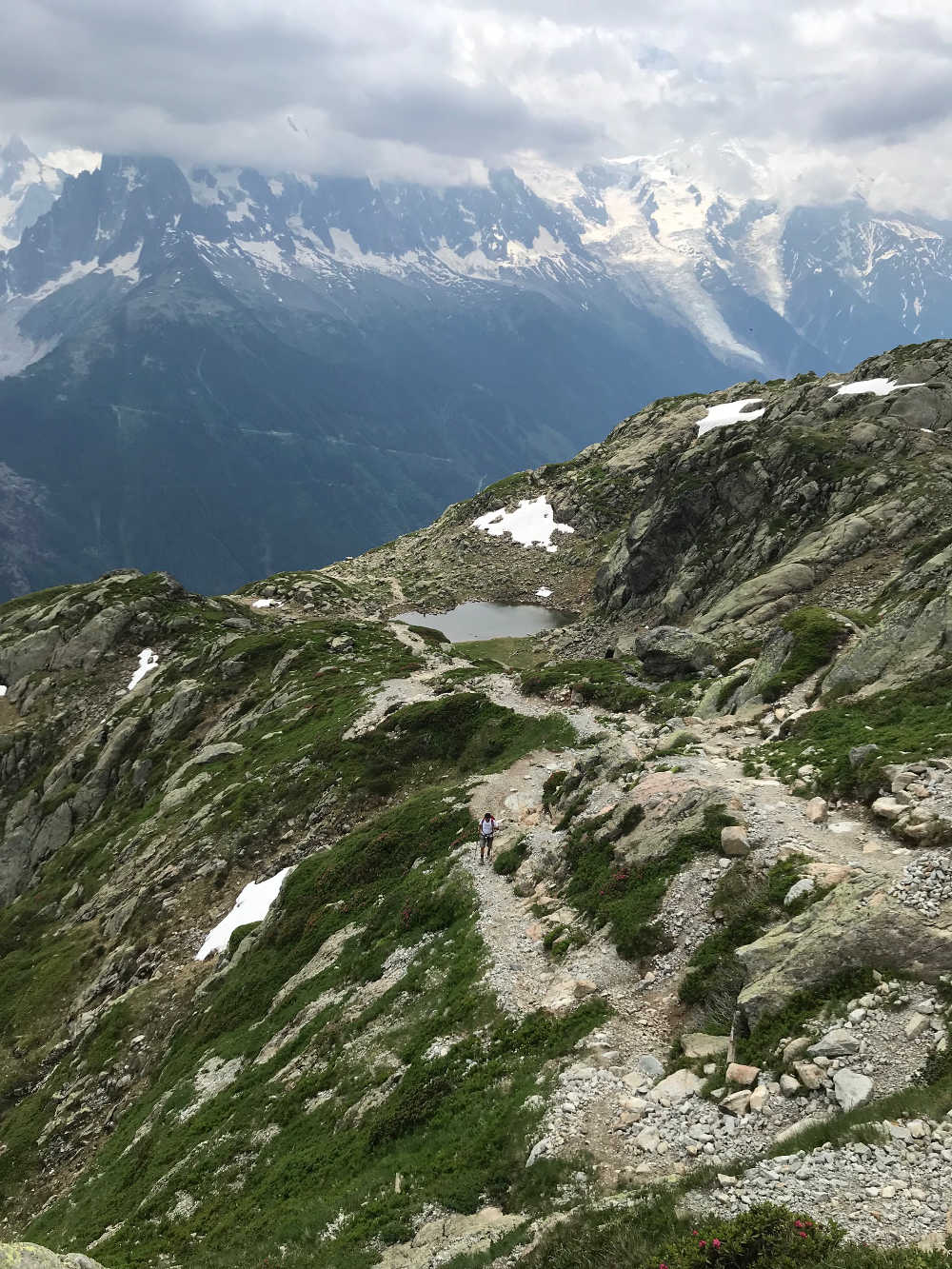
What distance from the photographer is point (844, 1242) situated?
32.7ft

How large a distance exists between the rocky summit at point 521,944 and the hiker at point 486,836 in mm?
727

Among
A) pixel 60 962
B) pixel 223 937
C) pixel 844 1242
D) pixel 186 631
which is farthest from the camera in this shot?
pixel 186 631

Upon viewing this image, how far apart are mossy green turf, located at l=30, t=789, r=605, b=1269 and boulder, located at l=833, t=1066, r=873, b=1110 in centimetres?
599

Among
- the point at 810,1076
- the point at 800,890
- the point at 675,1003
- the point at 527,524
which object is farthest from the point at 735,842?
the point at 527,524

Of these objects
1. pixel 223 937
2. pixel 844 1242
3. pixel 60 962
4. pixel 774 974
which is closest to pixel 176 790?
pixel 60 962

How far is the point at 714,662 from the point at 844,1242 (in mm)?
45171

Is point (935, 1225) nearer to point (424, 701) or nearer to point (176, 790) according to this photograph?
point (424, 701)

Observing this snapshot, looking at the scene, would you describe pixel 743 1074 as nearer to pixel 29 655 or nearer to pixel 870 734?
pixel 870 734

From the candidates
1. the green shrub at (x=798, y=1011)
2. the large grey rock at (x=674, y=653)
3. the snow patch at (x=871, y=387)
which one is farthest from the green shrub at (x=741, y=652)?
the snow patch at (x=871, y=387)

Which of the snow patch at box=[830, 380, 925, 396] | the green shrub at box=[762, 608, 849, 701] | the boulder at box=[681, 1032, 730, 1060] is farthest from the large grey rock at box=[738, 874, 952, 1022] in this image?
the snow patch at box=[830, 380, 925, 396]

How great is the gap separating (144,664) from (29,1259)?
3557 inches

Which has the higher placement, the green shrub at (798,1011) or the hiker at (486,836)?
the green shrub at (798,1011)

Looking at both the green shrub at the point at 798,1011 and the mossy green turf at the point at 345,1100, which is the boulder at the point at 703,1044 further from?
the mossy green turf at the point at 345,1100

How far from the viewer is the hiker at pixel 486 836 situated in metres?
32.0
